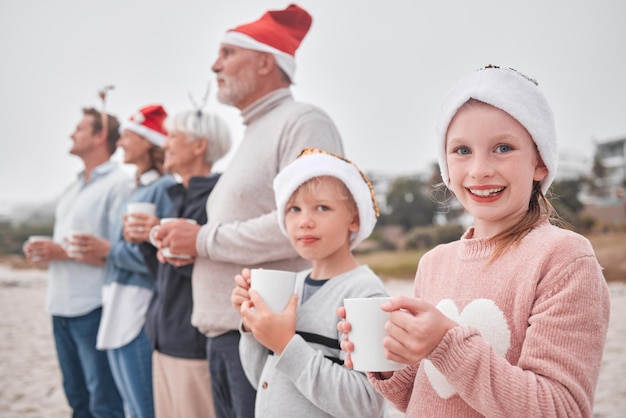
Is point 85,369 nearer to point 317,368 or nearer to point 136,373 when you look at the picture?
point 136,373

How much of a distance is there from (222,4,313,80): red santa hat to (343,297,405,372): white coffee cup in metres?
1.73

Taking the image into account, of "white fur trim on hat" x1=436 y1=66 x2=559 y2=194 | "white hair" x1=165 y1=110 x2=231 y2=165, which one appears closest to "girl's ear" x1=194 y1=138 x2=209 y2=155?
"white hair" x1=165 y1=110 x2=231 y2=165

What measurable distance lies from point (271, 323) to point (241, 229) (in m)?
0.66

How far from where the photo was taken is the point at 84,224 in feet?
12.2

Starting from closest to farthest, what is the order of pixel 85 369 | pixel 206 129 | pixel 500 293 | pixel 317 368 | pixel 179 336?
pixel 500 293
pixel 317 368
pixel 179 336
pixel 206 129
pixel 85 369

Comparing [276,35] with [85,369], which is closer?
[276,35]

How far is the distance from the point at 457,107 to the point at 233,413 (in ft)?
5.10

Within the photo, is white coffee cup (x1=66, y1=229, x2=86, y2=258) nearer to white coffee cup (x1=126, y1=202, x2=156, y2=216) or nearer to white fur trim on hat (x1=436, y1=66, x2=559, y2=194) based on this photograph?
white coffee cup (x1=126, y1=202, x2=156, y2=216)

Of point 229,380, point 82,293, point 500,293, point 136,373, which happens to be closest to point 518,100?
point 500,293

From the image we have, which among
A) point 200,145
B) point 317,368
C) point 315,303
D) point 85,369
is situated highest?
point 200,145

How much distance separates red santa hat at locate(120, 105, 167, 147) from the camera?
143 inches

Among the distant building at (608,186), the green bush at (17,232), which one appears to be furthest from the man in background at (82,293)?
the distant building at (608,186)

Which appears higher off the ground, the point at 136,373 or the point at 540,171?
the point at 540,171

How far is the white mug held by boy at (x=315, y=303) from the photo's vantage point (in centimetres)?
146
